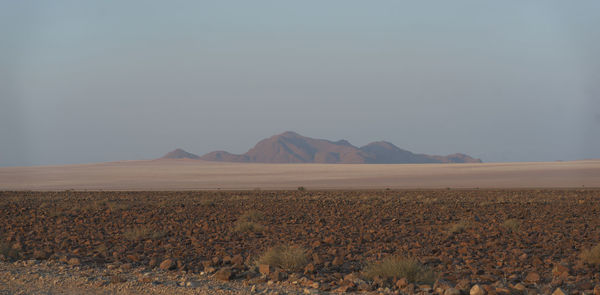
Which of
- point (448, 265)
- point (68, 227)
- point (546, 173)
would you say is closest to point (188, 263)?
point (448, 265)

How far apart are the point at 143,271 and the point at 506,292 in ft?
20.8

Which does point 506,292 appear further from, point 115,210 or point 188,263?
point 115,210

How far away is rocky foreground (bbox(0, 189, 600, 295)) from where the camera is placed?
8.89 m

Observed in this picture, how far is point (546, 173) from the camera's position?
86062 millimetres

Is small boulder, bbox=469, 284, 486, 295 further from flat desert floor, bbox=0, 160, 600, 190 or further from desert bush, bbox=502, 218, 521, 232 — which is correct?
flat desert floor, bbox=0, 160, 600, 190

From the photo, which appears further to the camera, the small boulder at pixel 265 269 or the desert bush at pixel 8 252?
the desert bush at pixel 8 252

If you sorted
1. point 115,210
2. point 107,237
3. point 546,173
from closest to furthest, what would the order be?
point 107,237, point 115,210, point 546,173

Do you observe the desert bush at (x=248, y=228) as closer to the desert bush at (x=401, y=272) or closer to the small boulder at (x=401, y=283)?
the desert bush at (x=401, y=272)

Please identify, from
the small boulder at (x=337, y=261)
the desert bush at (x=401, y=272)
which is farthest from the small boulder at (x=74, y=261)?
the desert bush at (x=401, y=272)

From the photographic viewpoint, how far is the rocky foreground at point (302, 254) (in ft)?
29.2

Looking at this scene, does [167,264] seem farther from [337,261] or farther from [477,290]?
[477,290]

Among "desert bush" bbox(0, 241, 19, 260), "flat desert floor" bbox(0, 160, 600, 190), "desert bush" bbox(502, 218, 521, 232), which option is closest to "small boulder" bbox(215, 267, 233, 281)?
"desert bush" bbox(0, 241, 19, 260)

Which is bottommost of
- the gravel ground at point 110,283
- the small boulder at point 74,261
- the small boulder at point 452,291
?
the gravel ground at point 110,283

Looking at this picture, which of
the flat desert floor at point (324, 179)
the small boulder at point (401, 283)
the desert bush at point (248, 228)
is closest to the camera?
the small boulder at point (401, 283)
